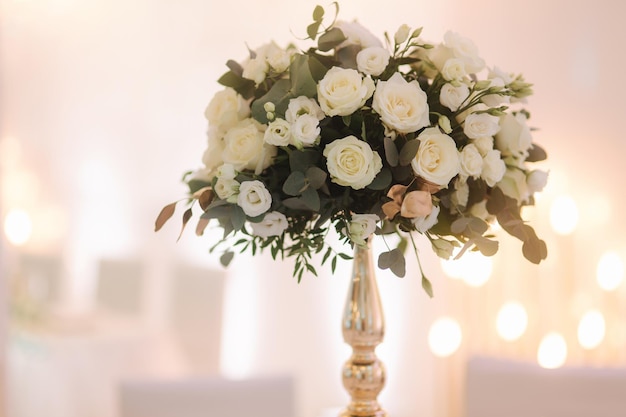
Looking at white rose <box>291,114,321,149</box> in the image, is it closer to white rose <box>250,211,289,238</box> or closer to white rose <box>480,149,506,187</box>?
white rose <box>250,211,289,238</box>

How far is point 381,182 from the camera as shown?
1.37m

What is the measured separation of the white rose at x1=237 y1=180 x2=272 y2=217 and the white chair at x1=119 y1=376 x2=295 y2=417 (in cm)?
84

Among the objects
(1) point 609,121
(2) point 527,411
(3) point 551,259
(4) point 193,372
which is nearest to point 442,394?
(3) point 551,259

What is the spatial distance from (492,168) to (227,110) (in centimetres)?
49

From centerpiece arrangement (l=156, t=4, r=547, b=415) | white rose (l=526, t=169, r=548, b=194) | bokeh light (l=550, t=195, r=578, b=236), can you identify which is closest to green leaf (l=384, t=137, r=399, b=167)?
centerpiece arrangement (l=156, t=4, r=547, b=415)

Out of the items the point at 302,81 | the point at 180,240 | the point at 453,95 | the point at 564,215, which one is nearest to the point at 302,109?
the point at 302,81

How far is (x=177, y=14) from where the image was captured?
143 inches

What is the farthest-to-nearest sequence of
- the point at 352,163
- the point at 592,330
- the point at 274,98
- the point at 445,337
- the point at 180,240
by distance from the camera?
1. the point at 180,240
2. the point at 445,337
3. the point at 592,330
4. the point at 274,98
5. the point at 352,163

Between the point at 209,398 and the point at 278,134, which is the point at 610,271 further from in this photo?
the point at 278,134

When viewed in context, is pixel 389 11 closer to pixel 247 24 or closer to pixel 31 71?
pixel 247 24

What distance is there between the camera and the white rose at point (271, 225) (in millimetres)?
1402

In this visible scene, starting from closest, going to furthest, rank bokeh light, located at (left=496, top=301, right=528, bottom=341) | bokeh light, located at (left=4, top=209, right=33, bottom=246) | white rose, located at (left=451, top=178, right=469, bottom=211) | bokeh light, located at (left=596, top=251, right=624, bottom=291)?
white rose, located at (left=451, top=178, right=469, bottom=211) → bokeh light, located at (left=596, top=251, right=624, bottom=291) → bokeh light, located at (left=496, top=301, right=528, bottom=341) → bokeh light, located at (left=4, top=209, right=33, bottom=246)

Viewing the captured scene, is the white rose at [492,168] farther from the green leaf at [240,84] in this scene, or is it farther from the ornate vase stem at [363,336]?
the green leaf at [240,84]

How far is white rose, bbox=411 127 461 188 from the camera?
4.39 ft
